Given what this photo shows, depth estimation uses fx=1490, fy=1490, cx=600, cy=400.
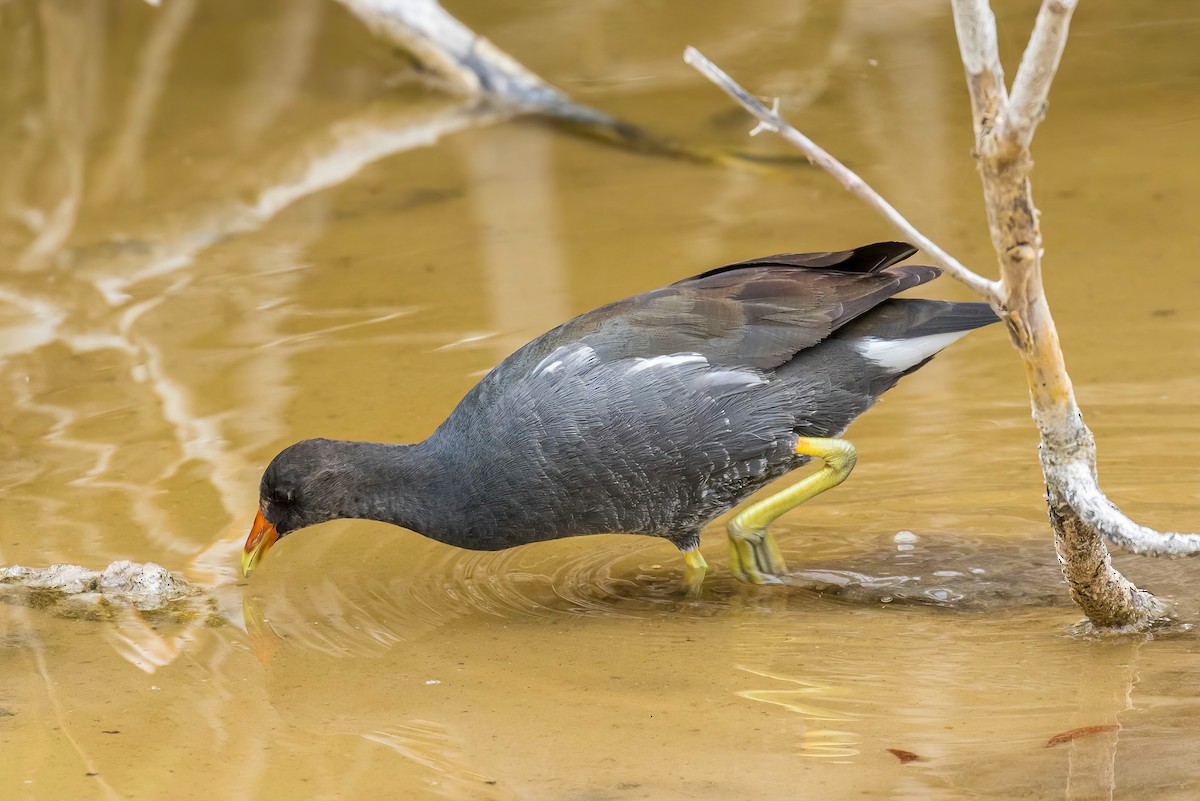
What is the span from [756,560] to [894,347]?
0.74m

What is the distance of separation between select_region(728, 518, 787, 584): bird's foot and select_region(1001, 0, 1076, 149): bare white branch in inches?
68.1

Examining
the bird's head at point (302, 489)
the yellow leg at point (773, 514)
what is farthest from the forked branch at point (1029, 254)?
the bird's head at point (302, 489)

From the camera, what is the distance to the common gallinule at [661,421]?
4043 millimetres

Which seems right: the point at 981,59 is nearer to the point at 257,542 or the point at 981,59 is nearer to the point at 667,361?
the point at 667,361

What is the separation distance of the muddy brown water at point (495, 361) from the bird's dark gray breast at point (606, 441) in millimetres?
318

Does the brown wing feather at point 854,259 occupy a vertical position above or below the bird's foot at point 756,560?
above

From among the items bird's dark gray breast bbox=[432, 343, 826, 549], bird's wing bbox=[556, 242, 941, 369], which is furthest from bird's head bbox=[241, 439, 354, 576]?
bird's wing bbox=[556, 242, 941, 369]

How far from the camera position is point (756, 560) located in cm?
440

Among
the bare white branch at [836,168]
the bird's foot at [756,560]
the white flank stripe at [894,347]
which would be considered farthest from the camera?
the bird's foot at [756,560]

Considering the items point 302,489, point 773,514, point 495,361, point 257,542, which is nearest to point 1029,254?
point 773,514

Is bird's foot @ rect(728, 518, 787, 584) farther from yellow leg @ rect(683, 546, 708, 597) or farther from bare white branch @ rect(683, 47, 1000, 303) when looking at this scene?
bare white branch @ rect(683, 47, 1000, 303)

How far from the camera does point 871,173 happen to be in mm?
7242

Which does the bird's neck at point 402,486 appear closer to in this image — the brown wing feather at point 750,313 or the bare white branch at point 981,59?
the brown wing feather at point 750,313

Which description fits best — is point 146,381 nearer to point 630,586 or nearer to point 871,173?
point 630,586
